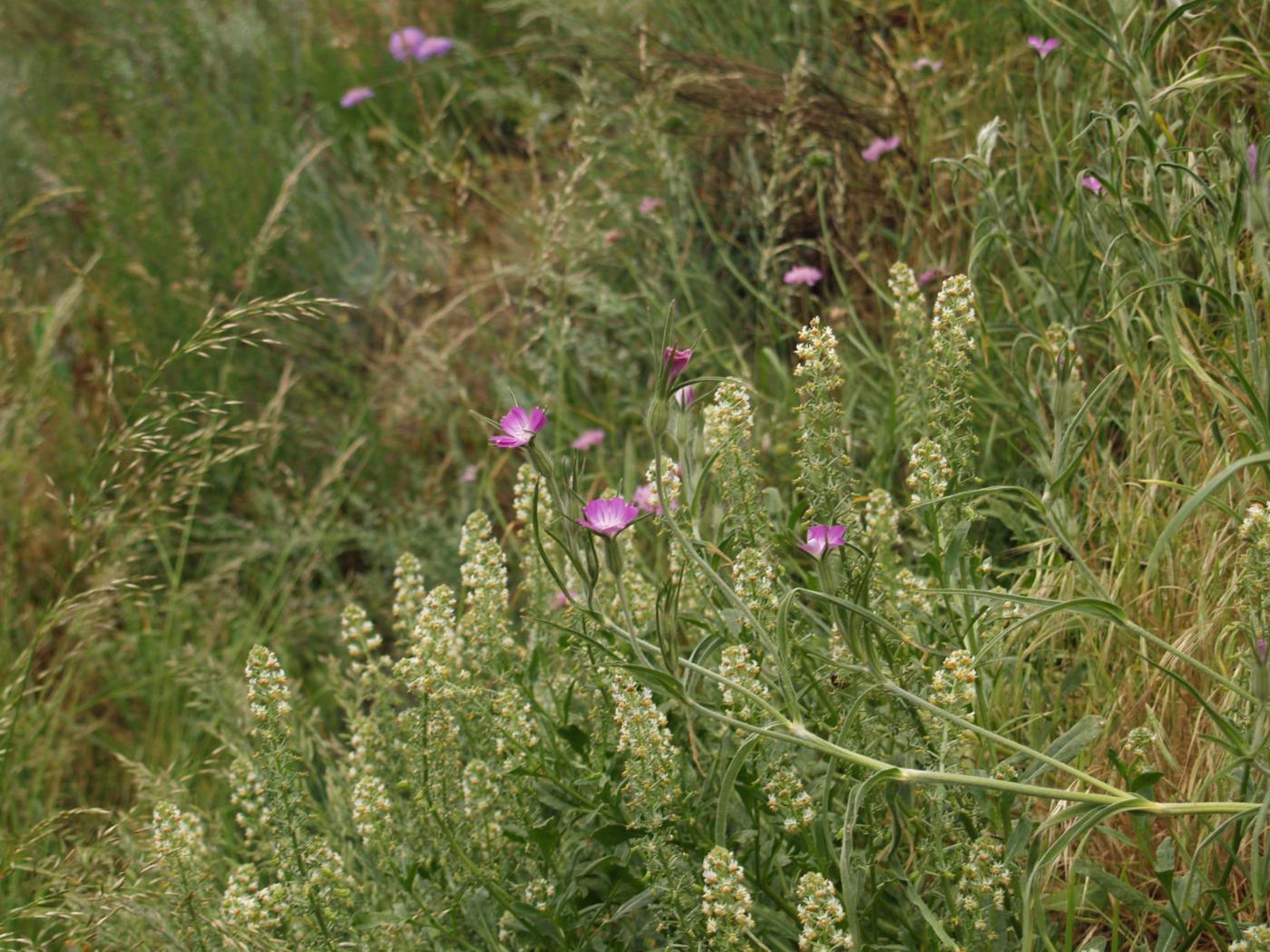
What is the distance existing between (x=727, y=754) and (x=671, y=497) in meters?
0.31

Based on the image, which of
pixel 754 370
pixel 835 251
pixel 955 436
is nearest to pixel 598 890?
pixel 955 436

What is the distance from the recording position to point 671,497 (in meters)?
1.53

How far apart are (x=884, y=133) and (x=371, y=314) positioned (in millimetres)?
1531

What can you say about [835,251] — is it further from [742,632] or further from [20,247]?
[20,247]

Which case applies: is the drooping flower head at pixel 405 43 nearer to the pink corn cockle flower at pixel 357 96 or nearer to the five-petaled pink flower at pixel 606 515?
the pink corn cockle flower at pixel 357 96

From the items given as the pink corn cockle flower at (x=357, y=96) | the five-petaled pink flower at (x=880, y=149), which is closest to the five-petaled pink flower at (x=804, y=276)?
the five-petaled pink flower at (x=880, y=149)

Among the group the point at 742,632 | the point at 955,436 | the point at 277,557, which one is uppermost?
the point at 955,436

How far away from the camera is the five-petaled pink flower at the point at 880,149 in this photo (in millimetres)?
2762

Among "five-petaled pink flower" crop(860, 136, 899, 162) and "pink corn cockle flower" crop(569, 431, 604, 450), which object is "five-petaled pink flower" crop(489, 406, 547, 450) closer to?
"pink corn cockle flower" crop(569, 431, 604, 450)

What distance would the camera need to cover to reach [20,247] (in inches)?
152

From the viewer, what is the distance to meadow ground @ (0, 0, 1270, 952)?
1379mm

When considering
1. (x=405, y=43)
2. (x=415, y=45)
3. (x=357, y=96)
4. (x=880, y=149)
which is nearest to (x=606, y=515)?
(x=880, y=149)

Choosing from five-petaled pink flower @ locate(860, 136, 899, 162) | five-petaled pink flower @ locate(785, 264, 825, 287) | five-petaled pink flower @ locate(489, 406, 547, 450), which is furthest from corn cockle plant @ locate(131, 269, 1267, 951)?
five-petaled pink flower @ locate(860, 136, 899, 162)

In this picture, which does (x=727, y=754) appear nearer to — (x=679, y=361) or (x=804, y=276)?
(x=679, y=361)
